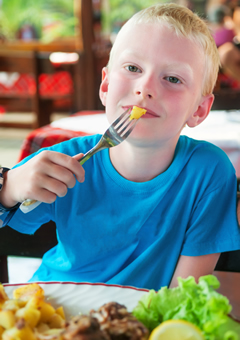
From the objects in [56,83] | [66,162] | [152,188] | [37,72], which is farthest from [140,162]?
[56,83]

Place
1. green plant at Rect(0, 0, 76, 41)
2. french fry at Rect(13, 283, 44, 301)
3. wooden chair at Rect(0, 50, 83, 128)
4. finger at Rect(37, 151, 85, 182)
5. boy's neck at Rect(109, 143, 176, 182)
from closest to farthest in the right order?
french fry at Rect(13, 283, 44, 301), finger at Rect(37, 151, 85, 182), boy's neck at Rect(109, 143, 176, 182), wooden chair at Rect(0, 50, 83, 128), green plant at Rect(0, 0, 76, 41)

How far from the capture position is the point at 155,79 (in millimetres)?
914

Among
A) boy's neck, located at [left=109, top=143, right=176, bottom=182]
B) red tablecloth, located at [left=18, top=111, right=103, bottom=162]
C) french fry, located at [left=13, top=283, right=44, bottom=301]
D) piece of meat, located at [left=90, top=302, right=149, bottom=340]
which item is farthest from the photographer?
red tablecloth, located at [left=18, top=111, right=103, bottom=162]

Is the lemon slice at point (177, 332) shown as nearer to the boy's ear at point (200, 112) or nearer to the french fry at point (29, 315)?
the french fry at point (29, 315)

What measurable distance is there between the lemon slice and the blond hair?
68 cm

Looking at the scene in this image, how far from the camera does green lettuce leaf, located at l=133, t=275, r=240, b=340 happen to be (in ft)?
1.77

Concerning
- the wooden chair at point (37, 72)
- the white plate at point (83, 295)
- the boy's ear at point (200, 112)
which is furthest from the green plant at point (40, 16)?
the white plate at point (83, 295)

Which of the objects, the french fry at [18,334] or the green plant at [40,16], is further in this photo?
the green plant at [40,16]

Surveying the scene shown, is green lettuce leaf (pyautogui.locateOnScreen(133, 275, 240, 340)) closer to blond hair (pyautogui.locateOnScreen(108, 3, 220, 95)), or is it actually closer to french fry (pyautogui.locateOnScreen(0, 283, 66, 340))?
french fry (pyautogui.locateOnScreen(0, 283, 66, 340))

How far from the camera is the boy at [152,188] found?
3.08ft

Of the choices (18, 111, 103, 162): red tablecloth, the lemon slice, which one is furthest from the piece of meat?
(18, 111, 103, 162): red tablecloth

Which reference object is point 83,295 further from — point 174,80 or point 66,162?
point 174,80

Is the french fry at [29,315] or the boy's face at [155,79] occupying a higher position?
the boy's face at [155,79]

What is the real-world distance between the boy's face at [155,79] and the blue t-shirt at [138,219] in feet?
0.44
